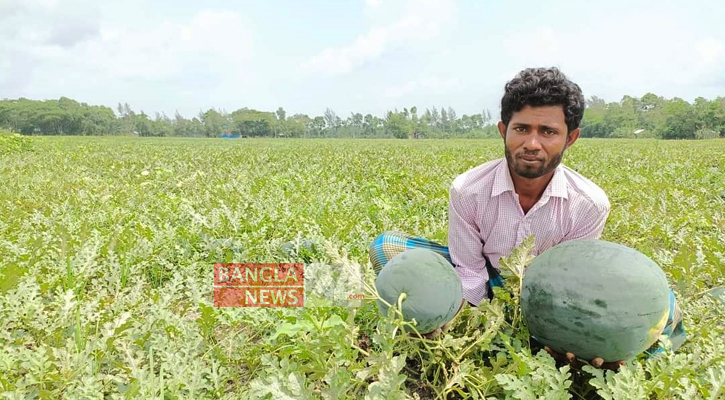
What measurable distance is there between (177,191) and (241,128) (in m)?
115

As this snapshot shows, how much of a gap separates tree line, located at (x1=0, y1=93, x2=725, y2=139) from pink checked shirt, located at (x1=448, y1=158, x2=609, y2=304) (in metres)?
71.2

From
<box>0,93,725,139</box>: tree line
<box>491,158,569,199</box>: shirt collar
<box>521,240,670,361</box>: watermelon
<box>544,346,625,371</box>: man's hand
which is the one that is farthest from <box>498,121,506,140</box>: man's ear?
<box>0,93,725,139</box>: tree line

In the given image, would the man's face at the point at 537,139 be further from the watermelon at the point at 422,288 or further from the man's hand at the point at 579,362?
the man's hand at the point at 579,362

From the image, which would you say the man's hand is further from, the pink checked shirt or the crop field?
the pink checked shirt

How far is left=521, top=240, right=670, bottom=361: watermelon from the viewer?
1563 millimetres

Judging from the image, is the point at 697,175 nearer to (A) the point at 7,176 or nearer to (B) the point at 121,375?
(B) the point at 121,375

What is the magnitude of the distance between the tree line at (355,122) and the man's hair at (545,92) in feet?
234

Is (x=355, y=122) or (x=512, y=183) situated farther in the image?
(x=355, y=122)

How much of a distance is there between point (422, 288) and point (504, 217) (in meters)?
0.92

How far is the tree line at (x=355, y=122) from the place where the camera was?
6694 cm

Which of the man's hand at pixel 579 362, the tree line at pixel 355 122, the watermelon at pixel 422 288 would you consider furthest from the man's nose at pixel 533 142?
the tree line at pixel 355 122

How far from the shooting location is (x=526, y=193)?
2.41m

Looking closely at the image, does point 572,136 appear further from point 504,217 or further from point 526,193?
point 504,217

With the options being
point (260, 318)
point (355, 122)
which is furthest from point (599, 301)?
point (355, 122)
